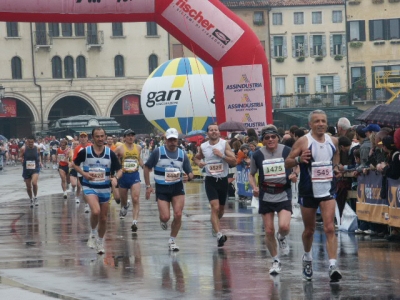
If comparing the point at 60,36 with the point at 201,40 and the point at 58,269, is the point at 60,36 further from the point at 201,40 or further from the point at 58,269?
the point at 58,269

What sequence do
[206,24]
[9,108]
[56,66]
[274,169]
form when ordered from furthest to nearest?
1. [56,66]
2. [9,108]
3. [206,24]
4. [274,169]

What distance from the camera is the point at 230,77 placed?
25.0m

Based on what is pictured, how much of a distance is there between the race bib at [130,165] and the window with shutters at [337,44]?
62.4 m

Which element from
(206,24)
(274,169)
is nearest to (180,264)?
(274,169)

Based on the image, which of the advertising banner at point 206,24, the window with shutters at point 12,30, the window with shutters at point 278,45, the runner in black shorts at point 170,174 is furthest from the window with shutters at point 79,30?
the runner in black shorts at point 170,174

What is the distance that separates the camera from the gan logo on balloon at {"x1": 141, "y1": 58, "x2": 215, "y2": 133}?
51.9m

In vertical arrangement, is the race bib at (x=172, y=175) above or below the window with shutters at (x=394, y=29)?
below

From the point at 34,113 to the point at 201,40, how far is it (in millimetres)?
54254

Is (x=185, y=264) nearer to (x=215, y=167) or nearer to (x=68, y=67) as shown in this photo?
(x=215, y=167)

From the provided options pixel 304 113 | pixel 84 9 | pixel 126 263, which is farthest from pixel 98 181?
pixel 304 113

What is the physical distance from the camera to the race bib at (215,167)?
15812 mm

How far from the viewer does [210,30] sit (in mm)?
24297

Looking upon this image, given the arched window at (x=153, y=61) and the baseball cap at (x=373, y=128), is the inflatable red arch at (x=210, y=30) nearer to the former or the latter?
the baseball cap at (x=373, y=128)

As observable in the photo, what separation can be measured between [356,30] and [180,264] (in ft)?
222
